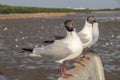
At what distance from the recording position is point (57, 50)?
9266 millimetres

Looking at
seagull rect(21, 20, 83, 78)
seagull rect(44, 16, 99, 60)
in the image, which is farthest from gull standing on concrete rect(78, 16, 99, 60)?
seagull rect(21, 20, 83, 78)

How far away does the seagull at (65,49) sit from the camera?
Answer: 902 centimetres

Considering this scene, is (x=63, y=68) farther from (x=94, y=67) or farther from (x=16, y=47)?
(x=16, y=47)

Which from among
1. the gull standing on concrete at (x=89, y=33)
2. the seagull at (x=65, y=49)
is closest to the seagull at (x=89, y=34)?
the gull standing on concrete at (x=89, y=33)

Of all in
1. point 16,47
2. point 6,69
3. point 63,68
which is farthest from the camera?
point 16,47

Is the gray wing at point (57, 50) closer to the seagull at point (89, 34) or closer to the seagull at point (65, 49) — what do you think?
the seagull at point (65, 49)

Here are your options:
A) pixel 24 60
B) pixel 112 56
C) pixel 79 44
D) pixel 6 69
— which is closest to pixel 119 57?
pixel 112 56

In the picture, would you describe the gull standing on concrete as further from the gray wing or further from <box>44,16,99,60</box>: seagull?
the gray wing

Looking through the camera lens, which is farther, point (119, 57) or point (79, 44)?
point (119, 57)

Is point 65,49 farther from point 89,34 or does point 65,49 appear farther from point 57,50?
point 89,34

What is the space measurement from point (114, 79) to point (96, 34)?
4367 mm

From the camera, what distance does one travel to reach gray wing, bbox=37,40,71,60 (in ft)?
30.0

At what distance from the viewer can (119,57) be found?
22.7 m

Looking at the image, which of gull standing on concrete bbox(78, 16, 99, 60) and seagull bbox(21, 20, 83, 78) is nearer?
seagull bbox(21, 20, 83, 78)
